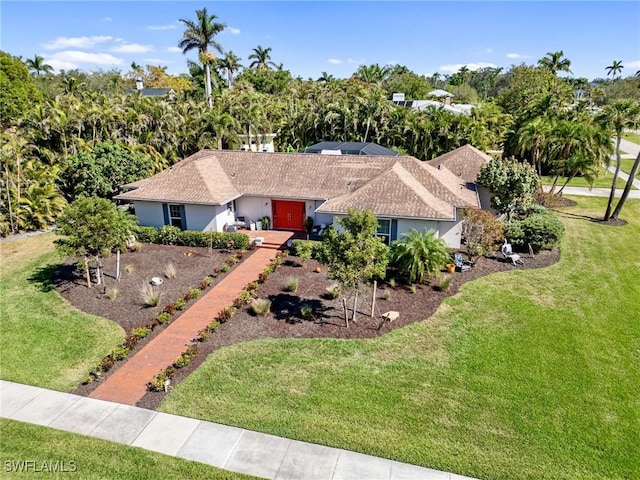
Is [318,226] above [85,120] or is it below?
below

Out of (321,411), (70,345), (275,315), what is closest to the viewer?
(321,411)

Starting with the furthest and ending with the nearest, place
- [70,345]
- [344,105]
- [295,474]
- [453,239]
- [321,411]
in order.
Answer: [344,105] < [453,239] < [70,345] < [321,411] < [295,474]

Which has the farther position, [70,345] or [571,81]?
[571,81]

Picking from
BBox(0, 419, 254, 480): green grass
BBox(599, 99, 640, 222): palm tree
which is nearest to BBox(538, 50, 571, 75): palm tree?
BBox(599, 99, 640, 222): palm tree

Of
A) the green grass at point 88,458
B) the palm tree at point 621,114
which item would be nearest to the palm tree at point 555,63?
the palm tree at point 621,114

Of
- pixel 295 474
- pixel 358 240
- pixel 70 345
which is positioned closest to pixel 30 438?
pixel 70 345

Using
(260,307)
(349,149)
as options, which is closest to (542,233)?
(349,149)

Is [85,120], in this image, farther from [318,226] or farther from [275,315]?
[275,315]
